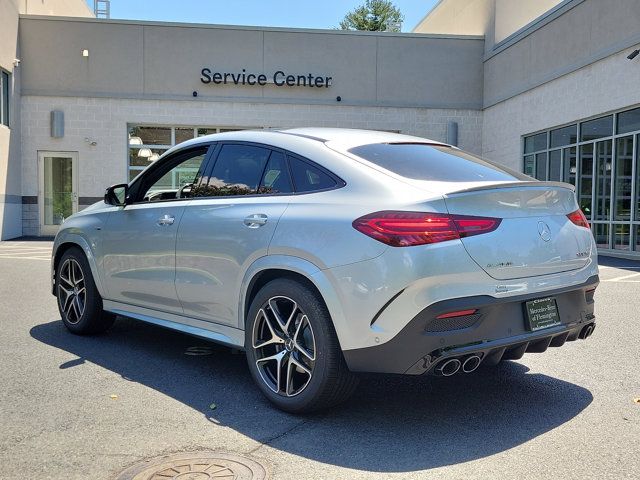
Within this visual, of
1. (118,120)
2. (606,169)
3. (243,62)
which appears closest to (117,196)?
(606,169)

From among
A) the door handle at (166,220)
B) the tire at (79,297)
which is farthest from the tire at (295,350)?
the tire at (79,297)

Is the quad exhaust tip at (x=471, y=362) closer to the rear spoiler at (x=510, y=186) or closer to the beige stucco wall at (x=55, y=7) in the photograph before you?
the rear spoiler at (x=510, y=186)

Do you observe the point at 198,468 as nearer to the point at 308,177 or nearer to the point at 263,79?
the point at 308,177

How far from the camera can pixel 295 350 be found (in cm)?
385

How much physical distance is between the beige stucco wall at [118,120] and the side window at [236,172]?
54.7ft

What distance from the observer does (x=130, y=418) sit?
3797mm

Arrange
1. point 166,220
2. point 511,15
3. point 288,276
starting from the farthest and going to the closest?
point 511,15
point 166,220
point 288,276

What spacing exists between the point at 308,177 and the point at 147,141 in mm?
18069

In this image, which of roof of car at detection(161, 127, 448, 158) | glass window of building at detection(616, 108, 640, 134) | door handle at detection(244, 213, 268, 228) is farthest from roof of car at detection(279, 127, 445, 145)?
glass window of building at detection(616, 108, 640, 134)

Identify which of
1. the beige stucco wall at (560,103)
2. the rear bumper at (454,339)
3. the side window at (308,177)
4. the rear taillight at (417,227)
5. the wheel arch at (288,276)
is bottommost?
the rear bumper at (454,339)

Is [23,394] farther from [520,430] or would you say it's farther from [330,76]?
[330,76]

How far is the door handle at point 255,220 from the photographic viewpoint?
4.08 meters

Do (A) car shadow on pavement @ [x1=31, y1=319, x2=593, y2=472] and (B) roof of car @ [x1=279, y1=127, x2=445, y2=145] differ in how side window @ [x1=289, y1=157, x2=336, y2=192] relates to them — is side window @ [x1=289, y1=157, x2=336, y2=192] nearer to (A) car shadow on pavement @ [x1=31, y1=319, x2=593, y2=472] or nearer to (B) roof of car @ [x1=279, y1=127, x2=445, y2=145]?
(B) roof of car @ [x1=279, y1=127, x2=445, y2=145]

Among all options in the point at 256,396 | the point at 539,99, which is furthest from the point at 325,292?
the point at 539,99
